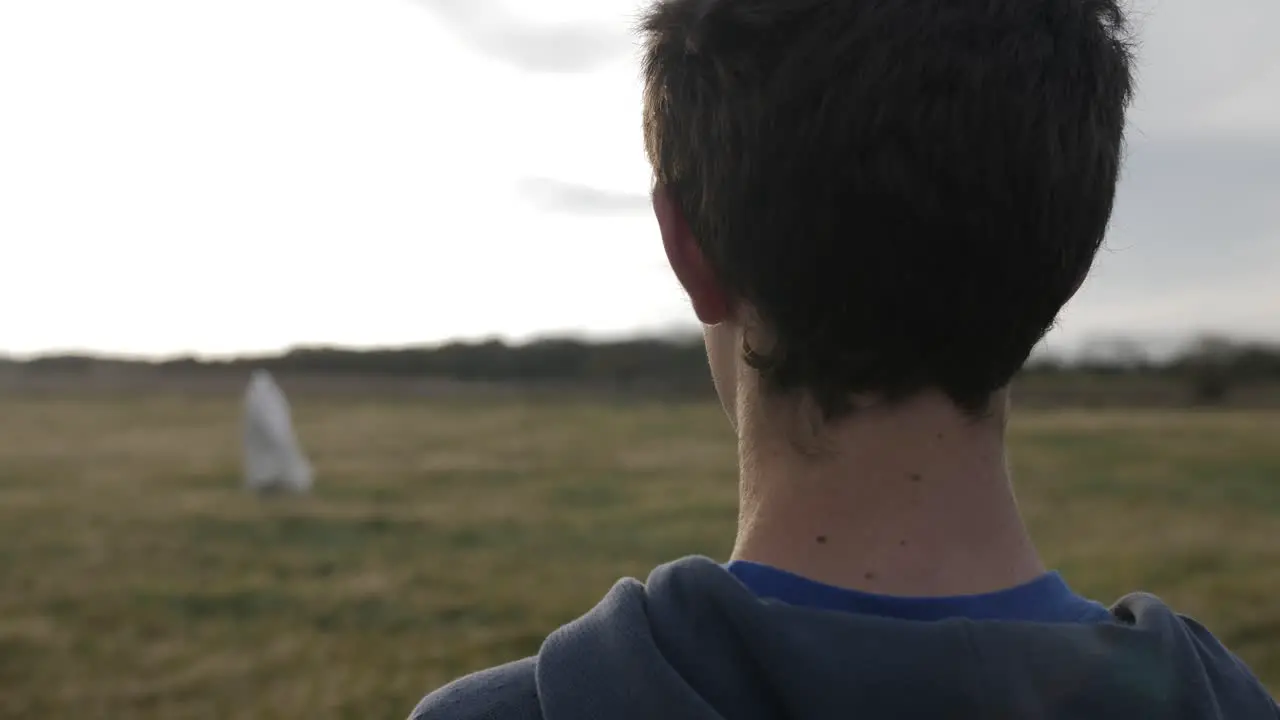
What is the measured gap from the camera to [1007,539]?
3.53 feet

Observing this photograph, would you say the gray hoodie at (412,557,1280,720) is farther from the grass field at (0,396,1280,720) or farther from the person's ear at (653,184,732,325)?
the grass field at (0,396,1280,720)

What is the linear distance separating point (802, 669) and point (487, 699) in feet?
0.89

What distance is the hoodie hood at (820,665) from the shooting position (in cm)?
98

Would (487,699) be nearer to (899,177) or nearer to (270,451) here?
(899,177)

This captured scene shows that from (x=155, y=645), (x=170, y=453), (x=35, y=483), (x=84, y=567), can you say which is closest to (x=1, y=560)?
(x=84, y=567)

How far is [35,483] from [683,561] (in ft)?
57.4

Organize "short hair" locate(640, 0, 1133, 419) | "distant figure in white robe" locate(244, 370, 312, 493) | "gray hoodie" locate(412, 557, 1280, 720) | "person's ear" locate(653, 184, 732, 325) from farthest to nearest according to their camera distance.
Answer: "distant figure in white robe" locate(244, 370, 312, 493) < "person's ear" locate(653, 184, 732, 325) < "short hair" locate(640, 0, 1133, 419) < "gray hoodie" locate(412, 557, 1280, 720)

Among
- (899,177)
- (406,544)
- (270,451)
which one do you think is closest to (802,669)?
(899,177)

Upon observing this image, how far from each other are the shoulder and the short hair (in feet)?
1.18

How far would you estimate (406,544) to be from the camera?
40.1 ft

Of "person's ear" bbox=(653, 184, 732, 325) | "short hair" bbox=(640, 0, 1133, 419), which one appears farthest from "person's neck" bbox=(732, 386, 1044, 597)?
"person's ear" bbox=(653, 184, 732, 325)

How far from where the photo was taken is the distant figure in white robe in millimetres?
15633

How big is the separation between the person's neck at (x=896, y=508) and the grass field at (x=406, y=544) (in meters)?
6.23

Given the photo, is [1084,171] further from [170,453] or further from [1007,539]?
[170,453]
